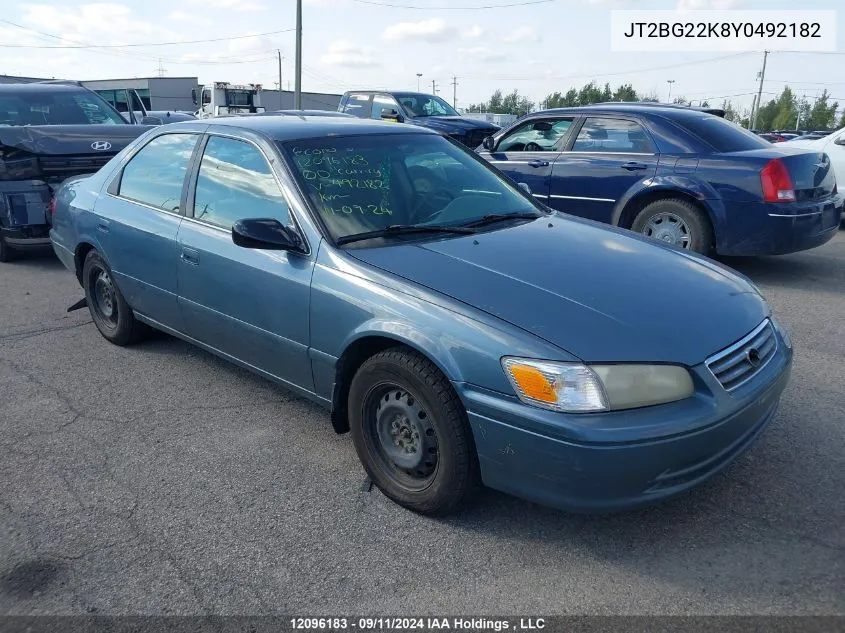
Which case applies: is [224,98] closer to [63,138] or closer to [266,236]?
[63,138]

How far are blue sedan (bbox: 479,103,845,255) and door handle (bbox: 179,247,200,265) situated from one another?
4190mm

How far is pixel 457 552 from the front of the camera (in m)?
2.72

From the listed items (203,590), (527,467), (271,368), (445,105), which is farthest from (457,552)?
(445,105)

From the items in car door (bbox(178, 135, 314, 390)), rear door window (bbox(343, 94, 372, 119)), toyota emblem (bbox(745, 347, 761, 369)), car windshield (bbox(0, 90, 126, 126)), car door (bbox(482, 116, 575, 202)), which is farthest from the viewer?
rear door window (bbox(343, 94, 372, 119))

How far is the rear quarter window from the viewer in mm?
6523

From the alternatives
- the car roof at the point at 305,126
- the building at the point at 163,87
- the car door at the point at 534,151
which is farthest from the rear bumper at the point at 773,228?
the building at the point at 163,87

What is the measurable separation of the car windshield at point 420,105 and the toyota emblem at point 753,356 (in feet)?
42.0

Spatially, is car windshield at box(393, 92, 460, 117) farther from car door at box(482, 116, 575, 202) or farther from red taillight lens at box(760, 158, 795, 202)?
red taillight lens at box(760, 158, 795, 202)

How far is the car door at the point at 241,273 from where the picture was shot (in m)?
3.34

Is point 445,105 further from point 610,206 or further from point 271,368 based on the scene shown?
point 271,368

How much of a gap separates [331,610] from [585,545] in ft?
3.29

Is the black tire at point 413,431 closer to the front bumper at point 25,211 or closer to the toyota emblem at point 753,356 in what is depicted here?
the toyota emblem at point 753,356

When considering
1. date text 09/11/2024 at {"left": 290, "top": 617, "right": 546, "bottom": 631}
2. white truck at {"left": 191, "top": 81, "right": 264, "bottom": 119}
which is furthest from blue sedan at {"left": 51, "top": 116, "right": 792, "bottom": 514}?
white truck at {"left": 191, "top": 81, "right": 264, "bottom": 119}

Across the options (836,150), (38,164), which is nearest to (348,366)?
(38,164)
